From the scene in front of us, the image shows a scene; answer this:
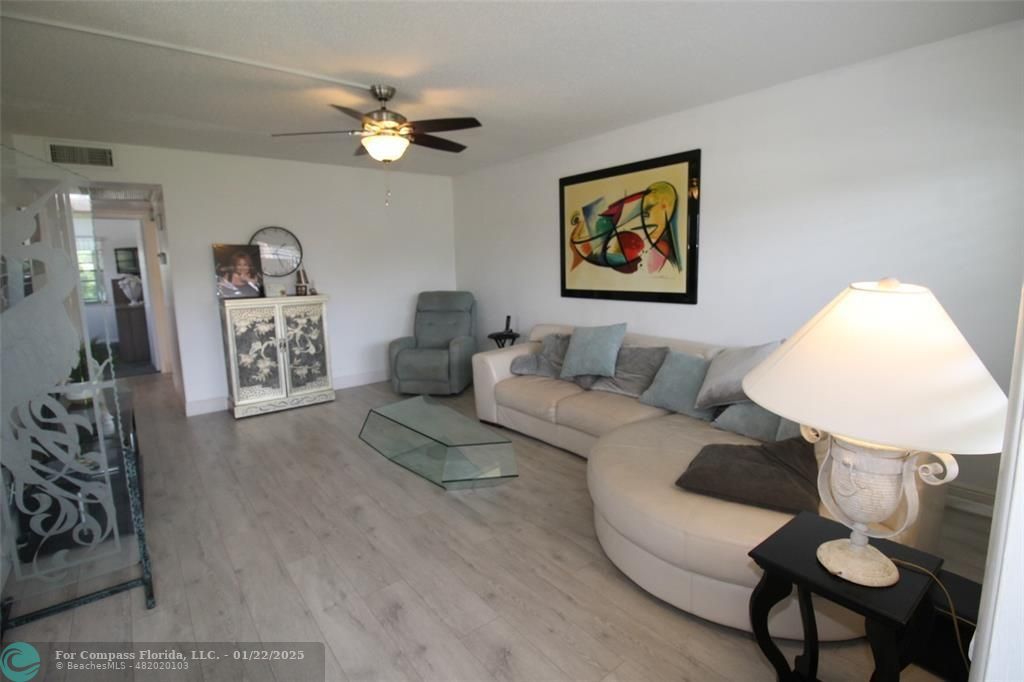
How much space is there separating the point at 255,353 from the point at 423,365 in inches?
61.1

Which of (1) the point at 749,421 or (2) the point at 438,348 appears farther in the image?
(2) the point at 438,348

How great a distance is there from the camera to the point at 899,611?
43.9 inches

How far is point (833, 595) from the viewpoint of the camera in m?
1.19

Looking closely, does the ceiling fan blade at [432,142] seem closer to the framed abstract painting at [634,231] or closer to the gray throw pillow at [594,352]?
the framed abstract painting at [634,231]

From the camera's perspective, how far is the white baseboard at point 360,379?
5.32m

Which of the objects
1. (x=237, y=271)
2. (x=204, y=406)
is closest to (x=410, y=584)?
(x=204, y=406)

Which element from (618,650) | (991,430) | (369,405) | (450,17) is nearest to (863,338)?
(991,430)

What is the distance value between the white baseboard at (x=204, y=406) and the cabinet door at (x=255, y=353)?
0.48 meters

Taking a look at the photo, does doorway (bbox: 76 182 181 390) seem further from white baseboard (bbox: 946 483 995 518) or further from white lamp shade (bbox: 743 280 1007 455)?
white baseboard (bbox: 946 483 995 518)

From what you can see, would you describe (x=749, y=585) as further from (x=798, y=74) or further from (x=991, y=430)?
(x=798, y=74)

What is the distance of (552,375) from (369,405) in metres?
1.95

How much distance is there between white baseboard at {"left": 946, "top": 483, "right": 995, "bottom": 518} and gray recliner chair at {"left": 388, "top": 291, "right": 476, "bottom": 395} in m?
3.78

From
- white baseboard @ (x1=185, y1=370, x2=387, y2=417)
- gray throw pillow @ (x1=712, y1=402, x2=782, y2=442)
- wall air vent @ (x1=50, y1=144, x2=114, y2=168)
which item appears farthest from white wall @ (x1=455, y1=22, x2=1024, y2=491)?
wall air vent @ (x1=50, y1=144, x2=114, y2=168)

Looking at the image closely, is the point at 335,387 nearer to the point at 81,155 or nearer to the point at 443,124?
the point at 81,155
